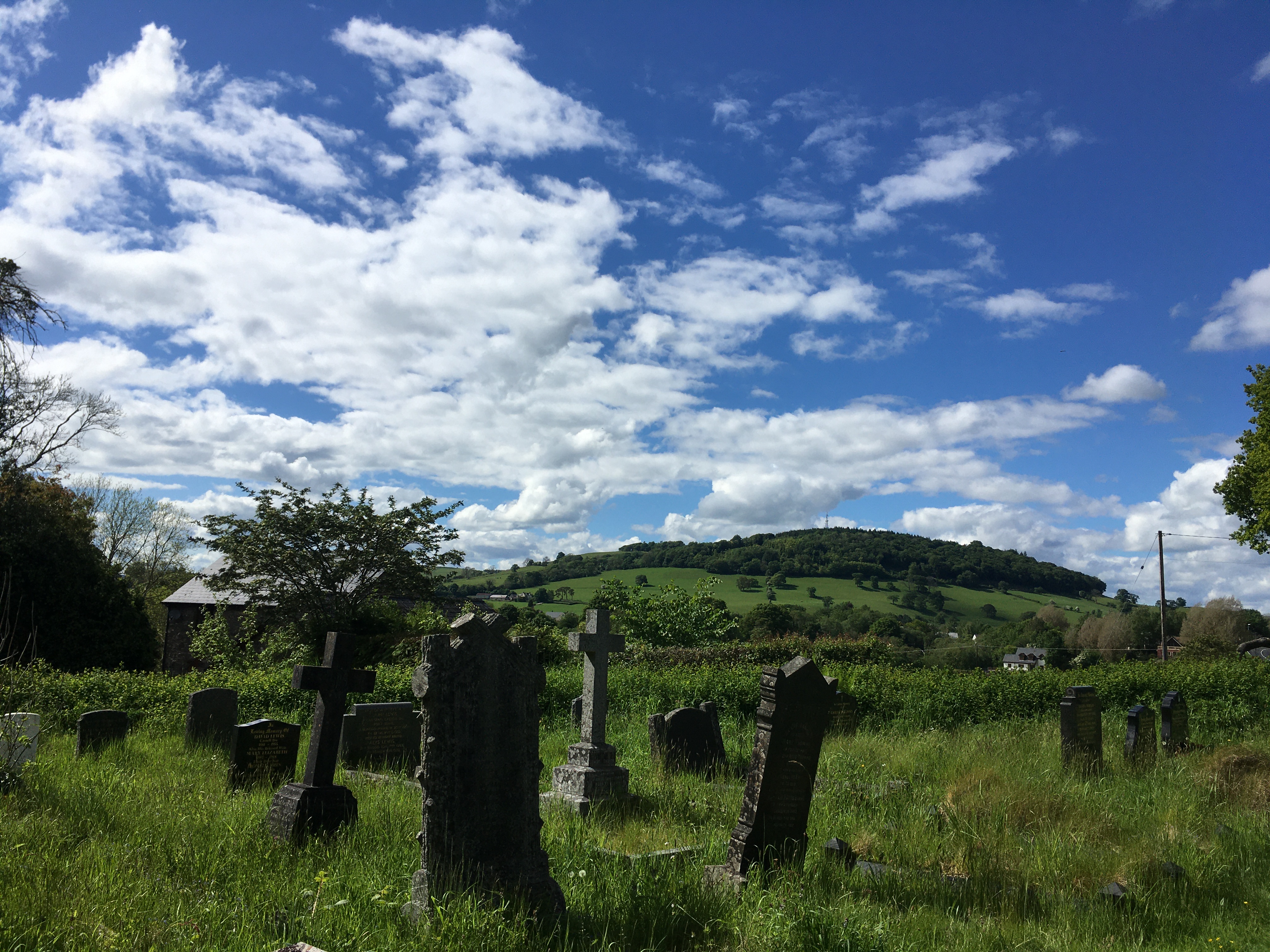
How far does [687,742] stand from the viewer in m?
10.4

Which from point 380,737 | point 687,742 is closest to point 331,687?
point 380,737

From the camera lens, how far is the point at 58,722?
12422 mm

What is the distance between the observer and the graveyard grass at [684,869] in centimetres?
409

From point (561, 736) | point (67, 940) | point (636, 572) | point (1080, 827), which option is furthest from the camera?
point (636, 572)

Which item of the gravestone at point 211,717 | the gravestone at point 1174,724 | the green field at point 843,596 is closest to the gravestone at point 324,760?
the gravestone at point 211,717

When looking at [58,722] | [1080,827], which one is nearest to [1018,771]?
[1080,827]

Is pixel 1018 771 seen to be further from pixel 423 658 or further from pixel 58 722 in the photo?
pixel 58 722

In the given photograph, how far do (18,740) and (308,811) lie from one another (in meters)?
2.86

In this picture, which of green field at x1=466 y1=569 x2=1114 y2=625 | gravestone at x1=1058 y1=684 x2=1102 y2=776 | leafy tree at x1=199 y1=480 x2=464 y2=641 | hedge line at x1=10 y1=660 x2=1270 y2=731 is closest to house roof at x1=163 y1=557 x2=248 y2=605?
leafy tree at x1=199 y1=480 x2=464 y2=641

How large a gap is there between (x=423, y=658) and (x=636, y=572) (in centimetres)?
6672

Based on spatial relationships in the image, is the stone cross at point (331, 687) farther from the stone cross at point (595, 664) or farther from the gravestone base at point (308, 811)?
the stone cross at point (595, 664)

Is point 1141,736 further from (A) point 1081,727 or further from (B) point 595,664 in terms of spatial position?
(B) point 595,664

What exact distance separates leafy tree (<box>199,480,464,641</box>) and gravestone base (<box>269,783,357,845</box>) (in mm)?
16563

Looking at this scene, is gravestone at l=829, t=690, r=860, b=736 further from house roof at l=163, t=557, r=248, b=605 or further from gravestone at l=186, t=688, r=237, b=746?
house roof at l=163, t=557, r=248, b=605
